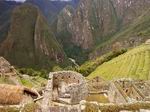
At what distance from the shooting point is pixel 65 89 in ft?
83.9

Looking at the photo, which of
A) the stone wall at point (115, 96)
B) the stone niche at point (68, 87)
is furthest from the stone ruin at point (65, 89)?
the stone wall at point (115, 96)

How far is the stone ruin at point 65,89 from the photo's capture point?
2405 centimetres

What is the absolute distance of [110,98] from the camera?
1243 inches

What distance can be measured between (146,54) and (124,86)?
70.8 meters

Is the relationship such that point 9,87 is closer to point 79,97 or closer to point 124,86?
point 79,97

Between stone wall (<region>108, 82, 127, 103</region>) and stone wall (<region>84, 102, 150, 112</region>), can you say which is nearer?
stone wall (<region>84, 102, 150, 112</region>)

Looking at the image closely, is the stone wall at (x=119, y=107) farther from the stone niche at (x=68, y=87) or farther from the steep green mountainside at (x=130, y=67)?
the steep green mountainside at (x=130, y=67)

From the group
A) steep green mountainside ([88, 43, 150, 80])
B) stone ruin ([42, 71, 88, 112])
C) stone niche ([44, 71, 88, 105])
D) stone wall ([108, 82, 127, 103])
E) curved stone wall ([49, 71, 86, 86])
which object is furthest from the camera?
steep green mountainside ([88, 43, 150, 80])

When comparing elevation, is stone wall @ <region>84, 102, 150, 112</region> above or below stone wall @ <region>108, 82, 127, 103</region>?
below

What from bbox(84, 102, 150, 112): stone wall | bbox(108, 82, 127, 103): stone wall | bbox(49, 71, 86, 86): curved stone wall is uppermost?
bbox(49, 71, 86, 86): curved stone wall

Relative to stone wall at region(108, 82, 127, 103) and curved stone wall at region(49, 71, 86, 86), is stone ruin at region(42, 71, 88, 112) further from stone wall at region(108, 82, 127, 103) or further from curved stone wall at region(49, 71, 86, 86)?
stone wall at region(108, 82, 127, 103)

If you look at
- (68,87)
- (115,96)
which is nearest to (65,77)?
(68,87)

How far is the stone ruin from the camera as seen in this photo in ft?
78.9

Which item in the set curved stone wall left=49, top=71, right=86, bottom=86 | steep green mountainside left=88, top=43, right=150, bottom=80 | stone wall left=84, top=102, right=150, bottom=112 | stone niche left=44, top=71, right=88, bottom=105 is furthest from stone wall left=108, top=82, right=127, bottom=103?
steep green mountainside left=88, top=43, right=150, bottom=80
